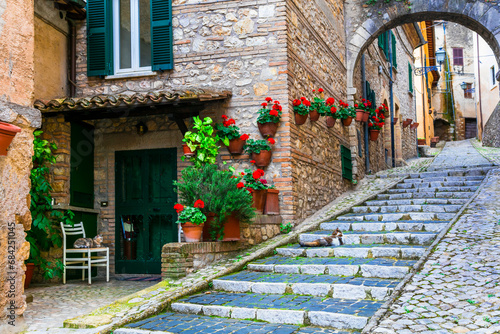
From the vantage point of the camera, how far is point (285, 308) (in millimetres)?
4574

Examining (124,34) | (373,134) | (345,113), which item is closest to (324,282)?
(345,113)

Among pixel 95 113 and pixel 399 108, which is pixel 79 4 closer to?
pixel 95 113

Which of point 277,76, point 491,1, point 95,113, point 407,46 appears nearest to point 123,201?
point 95,113

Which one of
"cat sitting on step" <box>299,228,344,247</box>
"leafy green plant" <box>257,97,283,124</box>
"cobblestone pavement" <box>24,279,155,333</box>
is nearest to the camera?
"cobblestone pavement" <box>24,279,155,333</box>

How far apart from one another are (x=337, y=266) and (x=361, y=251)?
66cm

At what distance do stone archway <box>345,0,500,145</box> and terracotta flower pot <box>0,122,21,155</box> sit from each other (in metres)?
8.74

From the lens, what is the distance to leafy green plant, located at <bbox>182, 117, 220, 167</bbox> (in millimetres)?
7355

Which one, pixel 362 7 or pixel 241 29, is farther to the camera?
pixel 362 7

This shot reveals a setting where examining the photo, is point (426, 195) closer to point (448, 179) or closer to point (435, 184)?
point (435, 184)

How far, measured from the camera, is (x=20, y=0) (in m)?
4.76

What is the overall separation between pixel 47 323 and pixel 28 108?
2.08 meters

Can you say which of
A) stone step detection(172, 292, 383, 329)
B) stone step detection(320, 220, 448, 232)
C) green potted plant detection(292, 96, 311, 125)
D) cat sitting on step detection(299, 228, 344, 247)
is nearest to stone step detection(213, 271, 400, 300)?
stone step detection(172, 292, 383, 329)

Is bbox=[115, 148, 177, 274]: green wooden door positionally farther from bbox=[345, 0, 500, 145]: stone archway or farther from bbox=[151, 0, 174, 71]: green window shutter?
bbox=[345, 0, 500, 145]: stone archway

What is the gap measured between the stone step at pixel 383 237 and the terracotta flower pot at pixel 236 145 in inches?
65.3
